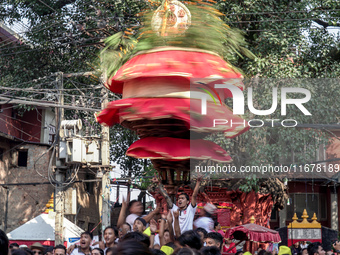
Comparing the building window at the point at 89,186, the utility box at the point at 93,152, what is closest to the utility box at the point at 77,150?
the utility box at the point at 93,152

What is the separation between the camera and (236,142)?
11984 millimetres

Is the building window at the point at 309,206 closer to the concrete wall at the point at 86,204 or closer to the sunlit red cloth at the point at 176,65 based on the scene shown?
the concrete wall at the point at 86,204

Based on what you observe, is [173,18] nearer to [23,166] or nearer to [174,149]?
[174,149]

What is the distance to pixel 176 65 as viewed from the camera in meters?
4.22

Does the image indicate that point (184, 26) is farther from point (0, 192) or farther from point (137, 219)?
point (0, 192)

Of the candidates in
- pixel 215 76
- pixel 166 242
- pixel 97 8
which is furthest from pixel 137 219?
pixel 97 8

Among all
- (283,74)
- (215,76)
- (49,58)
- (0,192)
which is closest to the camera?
(215,76)

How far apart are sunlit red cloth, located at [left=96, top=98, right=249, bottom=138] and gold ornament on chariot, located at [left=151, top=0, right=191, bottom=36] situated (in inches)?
23.5

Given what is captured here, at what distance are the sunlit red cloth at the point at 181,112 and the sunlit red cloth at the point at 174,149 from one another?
0.85ft

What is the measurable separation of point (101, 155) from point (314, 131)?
6.04m

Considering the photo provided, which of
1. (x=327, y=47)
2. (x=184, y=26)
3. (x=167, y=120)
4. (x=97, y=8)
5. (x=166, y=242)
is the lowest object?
(x=166, y=242)

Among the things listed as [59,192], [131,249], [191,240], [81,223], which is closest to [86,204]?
[81,223]

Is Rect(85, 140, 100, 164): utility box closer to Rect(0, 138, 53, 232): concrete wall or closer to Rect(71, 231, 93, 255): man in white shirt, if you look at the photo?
Rect(0, 138, 53, 232): concrete wall

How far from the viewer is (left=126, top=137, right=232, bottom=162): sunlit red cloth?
441cm
